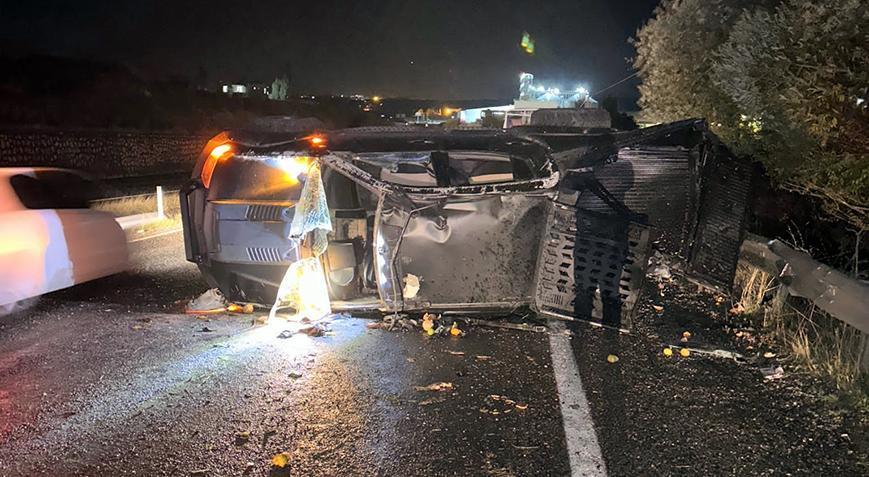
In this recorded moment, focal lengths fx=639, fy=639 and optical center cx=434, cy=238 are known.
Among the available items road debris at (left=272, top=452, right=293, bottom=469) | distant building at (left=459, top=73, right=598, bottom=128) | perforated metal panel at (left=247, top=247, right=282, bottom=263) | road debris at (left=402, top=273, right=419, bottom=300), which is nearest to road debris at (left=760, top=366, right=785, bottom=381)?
road debris at (left=402, top=273, right=419, bottom=300)

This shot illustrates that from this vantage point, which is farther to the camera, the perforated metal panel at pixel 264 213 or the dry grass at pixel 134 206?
the dry grass at pixel 134 206

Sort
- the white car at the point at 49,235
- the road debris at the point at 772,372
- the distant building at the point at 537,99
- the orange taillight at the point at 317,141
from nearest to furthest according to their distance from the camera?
the road debris at the point at 772,372 < the white car at the point at 49,235 < the orange taillight at the point at 317,141 < the distant building at the point at 537,99

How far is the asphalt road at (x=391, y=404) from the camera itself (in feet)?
11.7

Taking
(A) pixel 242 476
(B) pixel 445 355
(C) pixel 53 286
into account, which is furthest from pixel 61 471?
(C) pixel 53 286

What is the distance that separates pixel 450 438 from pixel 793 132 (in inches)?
226

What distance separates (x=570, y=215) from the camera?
5.52 m

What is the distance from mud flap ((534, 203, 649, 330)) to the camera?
5.47m

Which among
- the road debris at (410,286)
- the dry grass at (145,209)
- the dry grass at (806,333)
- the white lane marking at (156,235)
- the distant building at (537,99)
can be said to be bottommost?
the white lane marking at (156,235)

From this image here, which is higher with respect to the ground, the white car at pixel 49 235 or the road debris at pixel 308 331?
the white car at pixel 49 235

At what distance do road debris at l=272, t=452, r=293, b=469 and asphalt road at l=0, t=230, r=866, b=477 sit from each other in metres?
0.04

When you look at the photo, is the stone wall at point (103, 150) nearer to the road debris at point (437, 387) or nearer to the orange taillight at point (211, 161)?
the orange taillight at point (211, 161)

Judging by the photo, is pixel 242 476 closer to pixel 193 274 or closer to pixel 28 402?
pixel 28 402

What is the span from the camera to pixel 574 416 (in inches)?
162

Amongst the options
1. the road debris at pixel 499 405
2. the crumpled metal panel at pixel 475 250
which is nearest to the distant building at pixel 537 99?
the crumpled metal panel at pixel 475 250
